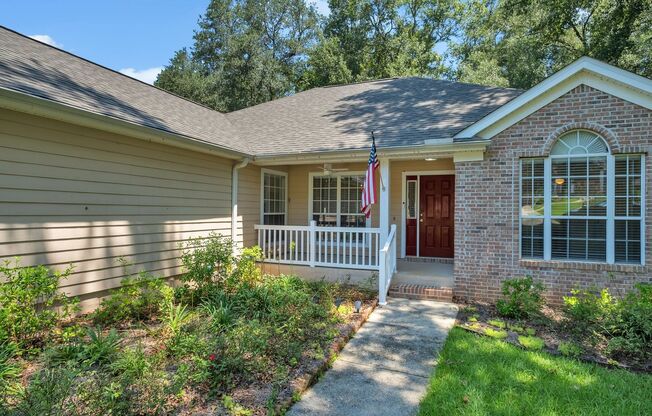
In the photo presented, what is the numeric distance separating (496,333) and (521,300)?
3.33ft

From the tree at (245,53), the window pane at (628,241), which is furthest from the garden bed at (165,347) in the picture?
the tree at (245,53)

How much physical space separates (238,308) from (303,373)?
1.89 metres

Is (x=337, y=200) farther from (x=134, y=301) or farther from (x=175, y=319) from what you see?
(x=175, y=319)

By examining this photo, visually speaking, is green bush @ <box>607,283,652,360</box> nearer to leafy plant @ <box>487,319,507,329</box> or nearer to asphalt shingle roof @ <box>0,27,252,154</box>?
leafy plant @ <box>487,319,507,329</box>

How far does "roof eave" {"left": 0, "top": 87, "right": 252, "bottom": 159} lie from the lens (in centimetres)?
399

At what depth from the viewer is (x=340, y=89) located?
1201cm

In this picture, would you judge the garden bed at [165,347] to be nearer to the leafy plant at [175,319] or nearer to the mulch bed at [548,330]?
the leafy plant at [175,319]

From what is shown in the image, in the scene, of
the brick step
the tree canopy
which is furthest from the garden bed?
the tree canopy

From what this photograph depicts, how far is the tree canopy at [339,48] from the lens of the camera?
73.9ft

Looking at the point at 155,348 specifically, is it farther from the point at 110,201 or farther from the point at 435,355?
the point at 435,355

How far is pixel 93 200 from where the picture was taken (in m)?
5.18

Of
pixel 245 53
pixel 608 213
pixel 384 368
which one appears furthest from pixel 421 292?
pixel 245 53

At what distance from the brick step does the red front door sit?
239 cm

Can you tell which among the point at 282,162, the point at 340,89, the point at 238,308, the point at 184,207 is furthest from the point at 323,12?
the point at 238,308
